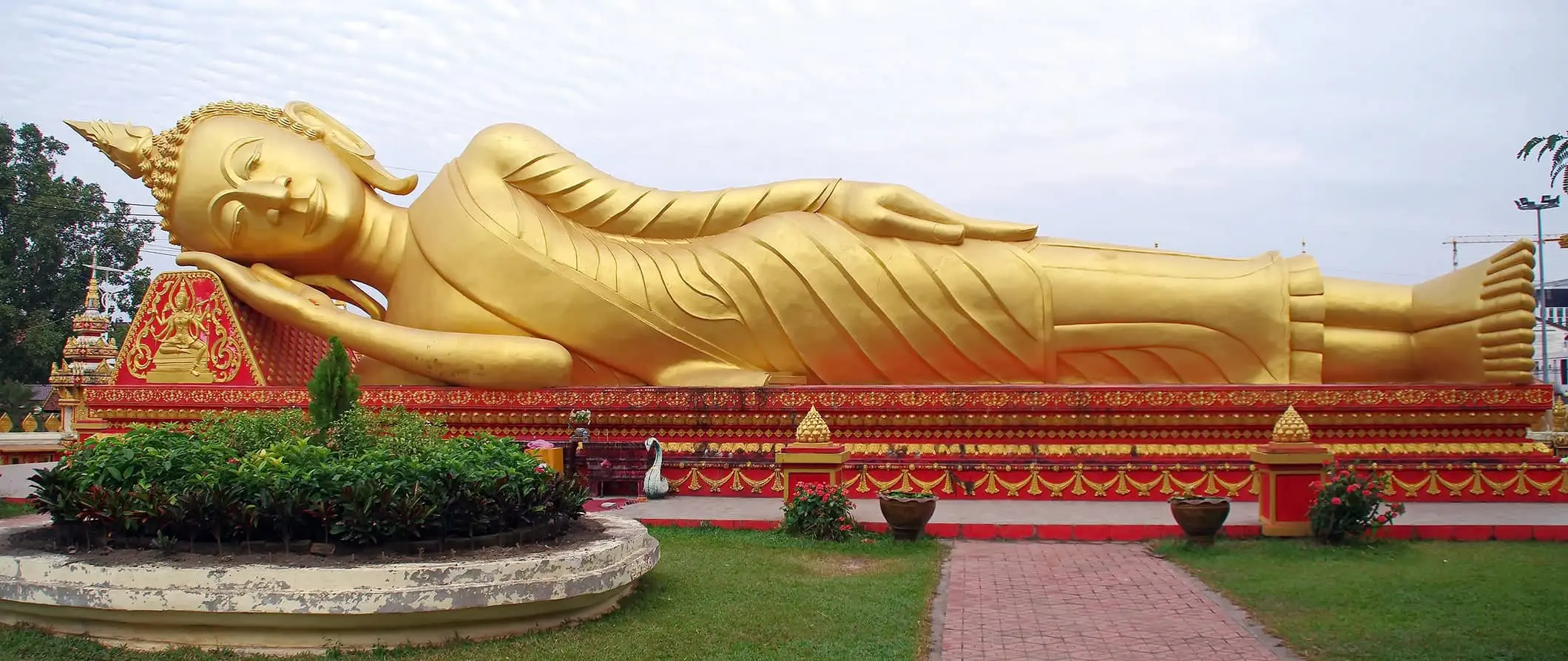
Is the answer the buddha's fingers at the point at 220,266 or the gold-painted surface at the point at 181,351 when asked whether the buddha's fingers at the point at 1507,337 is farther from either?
the gold-painted surface at the point at 181,351

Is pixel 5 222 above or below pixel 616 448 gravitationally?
above

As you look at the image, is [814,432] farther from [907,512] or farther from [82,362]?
[82,362]

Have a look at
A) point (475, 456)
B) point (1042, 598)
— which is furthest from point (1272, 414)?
point (475, 456)

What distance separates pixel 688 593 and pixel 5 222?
90.1ft

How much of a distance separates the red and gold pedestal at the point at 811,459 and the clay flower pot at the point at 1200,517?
8.74 feet

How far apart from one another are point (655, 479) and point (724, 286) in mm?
2194

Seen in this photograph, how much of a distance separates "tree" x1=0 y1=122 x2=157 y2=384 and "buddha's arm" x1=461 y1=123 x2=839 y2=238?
20031 millimetres

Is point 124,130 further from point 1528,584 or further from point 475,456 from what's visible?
point 1528,584

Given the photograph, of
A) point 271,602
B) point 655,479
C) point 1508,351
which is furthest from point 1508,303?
point 271,602

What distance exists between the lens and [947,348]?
11.4 m

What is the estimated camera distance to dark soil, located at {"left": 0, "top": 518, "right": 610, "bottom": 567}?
472cm

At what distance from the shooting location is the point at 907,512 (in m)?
8.08

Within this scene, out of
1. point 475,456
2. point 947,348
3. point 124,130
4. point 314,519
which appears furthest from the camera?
point 124,130

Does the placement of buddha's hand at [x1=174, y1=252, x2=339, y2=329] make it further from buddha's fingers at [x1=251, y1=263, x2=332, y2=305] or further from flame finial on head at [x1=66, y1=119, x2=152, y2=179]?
flame finial on head at [x1=66, y1=119, x2=152, y2=179]
